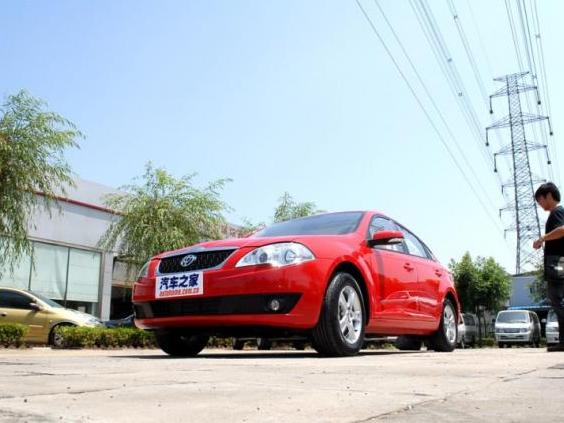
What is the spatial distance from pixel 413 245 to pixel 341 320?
2365 mm

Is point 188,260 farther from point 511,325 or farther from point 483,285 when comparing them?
point 483,285

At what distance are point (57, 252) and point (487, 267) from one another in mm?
29282

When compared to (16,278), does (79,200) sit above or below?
above

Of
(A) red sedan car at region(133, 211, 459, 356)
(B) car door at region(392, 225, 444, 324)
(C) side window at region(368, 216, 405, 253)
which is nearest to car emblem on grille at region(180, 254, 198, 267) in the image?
(A) red sedan car at region(133, 211, 459, 356)

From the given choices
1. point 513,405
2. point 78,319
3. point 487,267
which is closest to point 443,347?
point 513,405

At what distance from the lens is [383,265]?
6551 mm

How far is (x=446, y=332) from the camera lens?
26.9ft

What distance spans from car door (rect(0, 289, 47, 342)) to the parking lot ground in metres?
9.38

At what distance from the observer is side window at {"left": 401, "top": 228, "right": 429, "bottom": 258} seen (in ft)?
25.0

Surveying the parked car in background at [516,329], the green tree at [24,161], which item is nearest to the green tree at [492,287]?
the parked car in background at [516,329]

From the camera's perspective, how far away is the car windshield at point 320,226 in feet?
21.2

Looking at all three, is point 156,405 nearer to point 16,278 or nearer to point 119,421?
point 119,421

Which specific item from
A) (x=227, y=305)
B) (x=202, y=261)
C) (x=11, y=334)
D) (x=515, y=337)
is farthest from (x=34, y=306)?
(x=515, y=337)

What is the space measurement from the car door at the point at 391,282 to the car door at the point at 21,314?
336 inches
